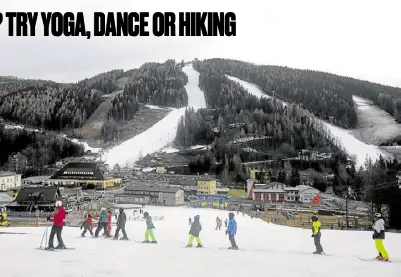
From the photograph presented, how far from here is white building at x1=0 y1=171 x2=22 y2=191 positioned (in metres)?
8.70

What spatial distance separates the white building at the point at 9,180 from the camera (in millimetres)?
8703

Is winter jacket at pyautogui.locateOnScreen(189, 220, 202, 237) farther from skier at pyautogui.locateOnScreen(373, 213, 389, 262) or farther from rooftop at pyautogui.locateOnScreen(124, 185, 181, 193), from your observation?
rooftop at pyautogui.locateOnScreen(124, 185, 181, 193)

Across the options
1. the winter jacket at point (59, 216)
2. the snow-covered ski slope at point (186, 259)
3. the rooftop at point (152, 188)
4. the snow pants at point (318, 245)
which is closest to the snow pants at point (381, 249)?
the snow-covered ski slope at point (186, 259)

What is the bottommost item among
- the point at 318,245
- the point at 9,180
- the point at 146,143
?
the point at 318,245

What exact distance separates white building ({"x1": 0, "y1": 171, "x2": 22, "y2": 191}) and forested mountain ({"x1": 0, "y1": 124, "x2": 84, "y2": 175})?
298mm

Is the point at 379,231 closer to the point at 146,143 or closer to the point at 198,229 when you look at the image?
the point at 198,229

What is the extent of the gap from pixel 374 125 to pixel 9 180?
11253mm

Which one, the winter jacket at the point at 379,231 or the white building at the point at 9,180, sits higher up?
the white building at the point at 9,180

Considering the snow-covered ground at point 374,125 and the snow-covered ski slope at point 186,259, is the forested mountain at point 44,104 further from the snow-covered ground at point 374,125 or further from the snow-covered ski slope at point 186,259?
the snow-covered ground at point 374,125

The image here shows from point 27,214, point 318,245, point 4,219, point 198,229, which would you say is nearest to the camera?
point 318,245

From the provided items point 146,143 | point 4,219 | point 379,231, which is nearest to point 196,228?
point 379,231

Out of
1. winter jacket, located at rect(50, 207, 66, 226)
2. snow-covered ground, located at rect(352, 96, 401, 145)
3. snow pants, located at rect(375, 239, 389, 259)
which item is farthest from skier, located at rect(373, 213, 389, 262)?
snow-covered ground, located at rect(352, 96, 401, 145)

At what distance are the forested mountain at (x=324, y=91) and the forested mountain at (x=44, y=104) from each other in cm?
590

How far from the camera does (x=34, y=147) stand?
9773 mm
